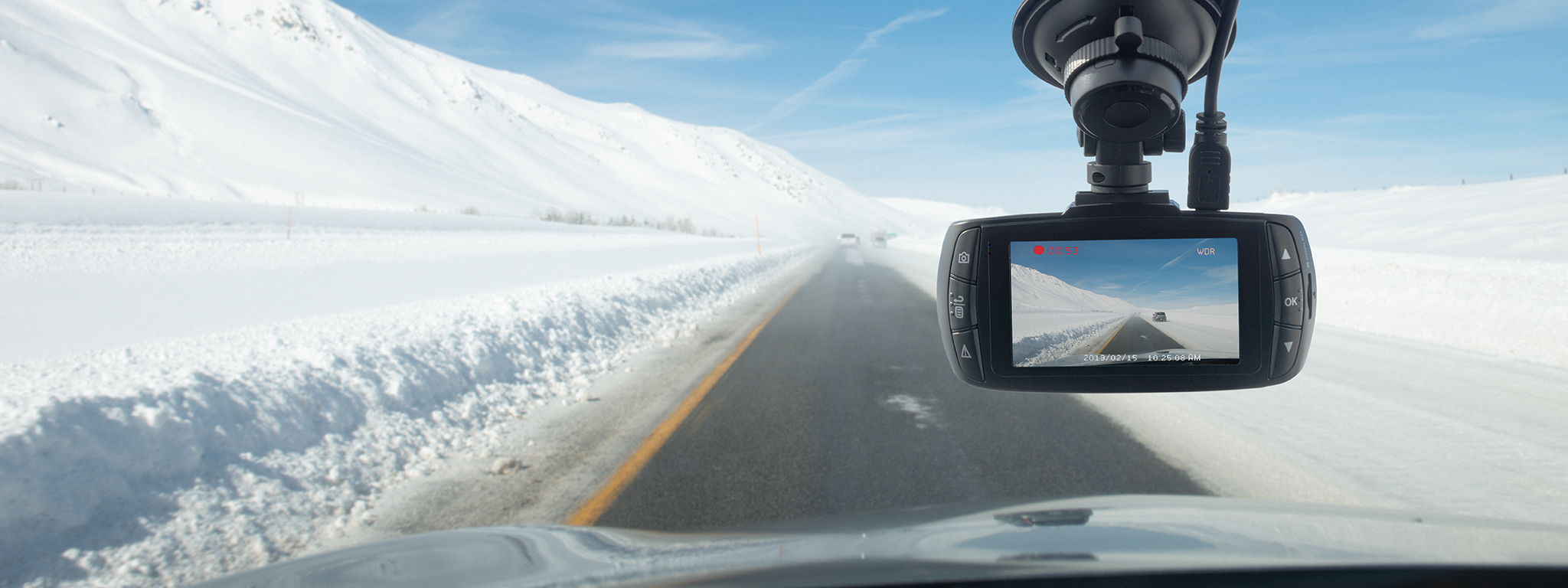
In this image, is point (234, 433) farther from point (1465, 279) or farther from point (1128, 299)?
point (1465, 279)

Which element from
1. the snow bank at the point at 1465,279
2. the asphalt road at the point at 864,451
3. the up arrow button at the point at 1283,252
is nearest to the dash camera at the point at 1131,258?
the up arrow button at the point at 1283,252

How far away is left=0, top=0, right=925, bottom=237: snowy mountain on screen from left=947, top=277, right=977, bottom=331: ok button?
46.6 m

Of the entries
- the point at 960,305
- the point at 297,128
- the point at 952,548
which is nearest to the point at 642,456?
the point at 952,548

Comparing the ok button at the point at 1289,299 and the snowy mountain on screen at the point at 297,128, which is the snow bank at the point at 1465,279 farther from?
the snowy mountain on screen at the point at 297,128

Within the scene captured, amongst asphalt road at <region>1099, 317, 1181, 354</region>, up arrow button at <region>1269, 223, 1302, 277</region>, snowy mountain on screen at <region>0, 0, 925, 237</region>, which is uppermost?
snowy mountain on screen at <region>0, 0, 925, 237</region>

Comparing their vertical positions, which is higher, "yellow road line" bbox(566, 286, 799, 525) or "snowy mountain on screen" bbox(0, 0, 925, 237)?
"snowy mountain on screen" bbox(0, 0, 925, 237)

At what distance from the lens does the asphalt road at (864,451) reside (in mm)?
4238

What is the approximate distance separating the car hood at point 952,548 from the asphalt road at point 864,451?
1.43 meters

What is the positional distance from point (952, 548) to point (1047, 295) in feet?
2.81

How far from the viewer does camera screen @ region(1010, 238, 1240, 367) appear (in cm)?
137

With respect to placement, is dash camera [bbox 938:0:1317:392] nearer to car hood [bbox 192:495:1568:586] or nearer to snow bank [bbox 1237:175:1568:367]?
car hood [bbox 192:495:1568:586]

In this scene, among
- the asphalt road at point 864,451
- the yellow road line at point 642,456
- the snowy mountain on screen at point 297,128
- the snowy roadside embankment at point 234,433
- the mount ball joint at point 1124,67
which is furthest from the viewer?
the snowy mountain on screen at point 297,128

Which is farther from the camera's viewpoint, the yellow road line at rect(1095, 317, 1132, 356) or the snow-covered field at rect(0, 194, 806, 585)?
the snow-covered field at rect(0, 194, 806, 585)

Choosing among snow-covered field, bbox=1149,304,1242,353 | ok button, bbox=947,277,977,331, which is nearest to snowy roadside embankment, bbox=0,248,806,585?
ok button, bbox=947,277,977,331
